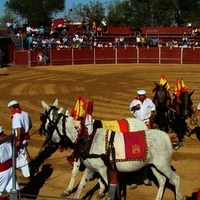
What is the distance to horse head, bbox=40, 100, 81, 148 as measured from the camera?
8781 mm

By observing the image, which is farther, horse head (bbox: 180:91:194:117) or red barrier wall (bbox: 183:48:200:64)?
A: red barrier wall (bbox: 183:48:200:64)

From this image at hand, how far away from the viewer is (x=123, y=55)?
43.2m

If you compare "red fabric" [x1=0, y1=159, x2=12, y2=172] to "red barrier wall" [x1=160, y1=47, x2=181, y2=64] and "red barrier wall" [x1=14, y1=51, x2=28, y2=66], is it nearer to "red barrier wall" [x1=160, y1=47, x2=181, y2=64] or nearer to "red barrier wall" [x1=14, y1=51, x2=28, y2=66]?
"red barrier wall" [x1=14, y1=51, x2=28, y2=66]

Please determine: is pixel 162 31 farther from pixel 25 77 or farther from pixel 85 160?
pixel 85 160

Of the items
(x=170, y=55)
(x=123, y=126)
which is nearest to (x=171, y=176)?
(x=123, y=126)

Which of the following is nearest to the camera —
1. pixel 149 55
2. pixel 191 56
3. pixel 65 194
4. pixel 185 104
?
pixel 65 194

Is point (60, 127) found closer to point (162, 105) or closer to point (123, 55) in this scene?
point (162, 105)

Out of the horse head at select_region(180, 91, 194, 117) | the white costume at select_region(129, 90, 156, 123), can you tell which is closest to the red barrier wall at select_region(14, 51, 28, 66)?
the horse head at select_region(180, 91, 194, 117)

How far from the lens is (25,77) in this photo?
31562 mm

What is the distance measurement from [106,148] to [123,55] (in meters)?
35.2

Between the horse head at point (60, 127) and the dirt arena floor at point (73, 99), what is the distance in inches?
40.6

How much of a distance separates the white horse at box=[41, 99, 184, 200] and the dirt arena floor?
809 mm

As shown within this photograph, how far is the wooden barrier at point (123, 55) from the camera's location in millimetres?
41338

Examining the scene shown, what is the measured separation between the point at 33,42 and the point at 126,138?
112 feet
